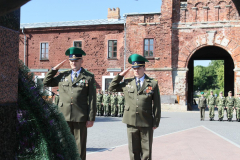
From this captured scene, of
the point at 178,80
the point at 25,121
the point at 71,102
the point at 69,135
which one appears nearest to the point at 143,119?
the point at 71,102

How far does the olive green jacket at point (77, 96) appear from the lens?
15.5ft

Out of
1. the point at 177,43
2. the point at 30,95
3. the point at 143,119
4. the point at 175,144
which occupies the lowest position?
the point at 175,144

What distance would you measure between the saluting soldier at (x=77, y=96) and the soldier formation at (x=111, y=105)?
14.5m

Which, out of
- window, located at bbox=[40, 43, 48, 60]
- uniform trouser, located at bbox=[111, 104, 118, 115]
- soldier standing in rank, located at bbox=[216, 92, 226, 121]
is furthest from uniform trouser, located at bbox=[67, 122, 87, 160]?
window, located at bbox=[40, 43, 48, 60]

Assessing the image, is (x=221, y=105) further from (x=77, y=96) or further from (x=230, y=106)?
(x=77, y=96)

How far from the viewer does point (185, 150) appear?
7148 millimetres

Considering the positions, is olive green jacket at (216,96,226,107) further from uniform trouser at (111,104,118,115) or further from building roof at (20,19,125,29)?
building roof at (20,19,125,29)

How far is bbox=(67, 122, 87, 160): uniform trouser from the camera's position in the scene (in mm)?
4613

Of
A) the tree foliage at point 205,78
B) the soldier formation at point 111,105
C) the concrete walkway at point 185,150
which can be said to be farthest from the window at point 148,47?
the tree foliage at point 205,78

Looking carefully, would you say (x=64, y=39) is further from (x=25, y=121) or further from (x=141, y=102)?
(x=25, y=121)

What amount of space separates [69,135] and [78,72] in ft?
8.24

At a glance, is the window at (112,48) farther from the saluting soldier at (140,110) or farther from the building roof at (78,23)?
the saluting soldier at (140,110)

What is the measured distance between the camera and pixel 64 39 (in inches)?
1052

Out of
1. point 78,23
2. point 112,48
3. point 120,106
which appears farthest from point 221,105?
point 78,23
